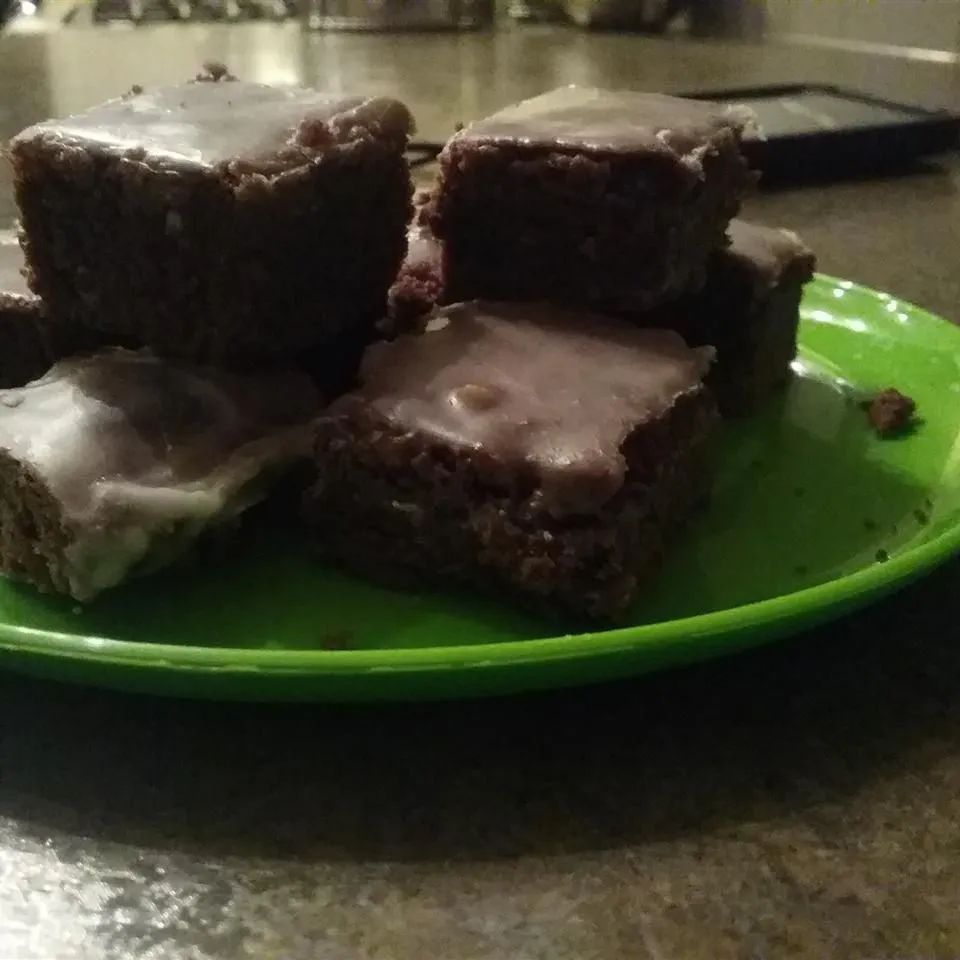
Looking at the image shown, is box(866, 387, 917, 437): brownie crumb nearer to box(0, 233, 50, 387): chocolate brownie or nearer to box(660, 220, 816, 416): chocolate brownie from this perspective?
box(660, 220, 816, 416): chocolate brownie

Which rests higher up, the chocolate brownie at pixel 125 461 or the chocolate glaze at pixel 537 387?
the chocolate glaze at pixel 537 387

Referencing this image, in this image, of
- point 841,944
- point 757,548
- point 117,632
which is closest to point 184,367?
point 117,632

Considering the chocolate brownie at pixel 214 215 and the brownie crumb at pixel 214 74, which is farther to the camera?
the brownie crumb at pixel 214 74

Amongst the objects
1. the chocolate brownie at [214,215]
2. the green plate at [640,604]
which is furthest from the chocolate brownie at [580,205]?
the green plate at [640,604]

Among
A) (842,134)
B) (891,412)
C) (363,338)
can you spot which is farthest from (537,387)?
(842,134)

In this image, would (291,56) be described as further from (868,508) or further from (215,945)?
(215,945)

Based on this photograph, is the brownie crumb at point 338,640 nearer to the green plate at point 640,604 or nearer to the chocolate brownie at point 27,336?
the green plate at point 640,604

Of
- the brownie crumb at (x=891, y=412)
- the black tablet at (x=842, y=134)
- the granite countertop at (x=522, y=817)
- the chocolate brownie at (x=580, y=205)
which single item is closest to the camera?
the granite countertop at (x=522, y=817)
